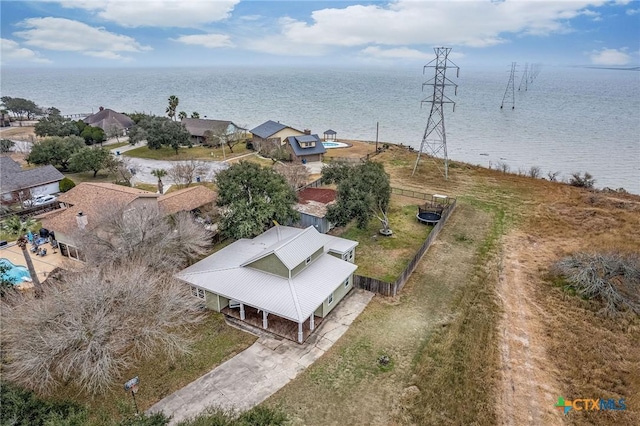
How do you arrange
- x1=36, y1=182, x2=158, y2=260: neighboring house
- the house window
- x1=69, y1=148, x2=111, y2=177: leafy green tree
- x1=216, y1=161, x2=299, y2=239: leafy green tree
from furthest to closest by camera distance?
x1=69, y1=148, x2=111, y2=177: leafy green tree < x1=216, y1=161, x2=299, y2=239: leafy green tree < x1=36, y1=182, x2=158, y2=260: neighboring house < the house window

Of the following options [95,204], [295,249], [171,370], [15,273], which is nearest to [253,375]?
[171,370]

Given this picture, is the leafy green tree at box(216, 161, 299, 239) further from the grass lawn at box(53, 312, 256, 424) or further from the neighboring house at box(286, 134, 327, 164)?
the neighboring house at box(286, 134, 327, 164)

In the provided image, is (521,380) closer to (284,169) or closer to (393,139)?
(284,169)

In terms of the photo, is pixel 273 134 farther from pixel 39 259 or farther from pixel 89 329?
pixel 89 329

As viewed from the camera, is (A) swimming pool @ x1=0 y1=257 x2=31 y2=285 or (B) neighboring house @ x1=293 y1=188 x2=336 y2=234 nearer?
(A) swimming pool @ x1=0 y1=257 x2=31 y2=285

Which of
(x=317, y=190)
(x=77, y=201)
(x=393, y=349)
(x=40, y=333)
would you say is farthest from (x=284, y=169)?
(x=40, y=333)

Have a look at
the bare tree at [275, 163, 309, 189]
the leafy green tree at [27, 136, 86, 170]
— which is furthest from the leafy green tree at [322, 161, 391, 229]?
the leafy green tree at [27, 136, 86, 170]

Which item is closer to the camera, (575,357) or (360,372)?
(360,372)
